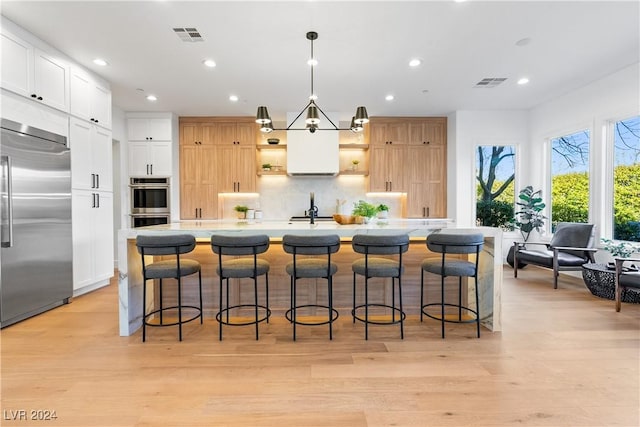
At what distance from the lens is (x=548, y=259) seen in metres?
4.63

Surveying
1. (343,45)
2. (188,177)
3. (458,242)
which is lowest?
(458,242)

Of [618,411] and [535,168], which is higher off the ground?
[535,168]

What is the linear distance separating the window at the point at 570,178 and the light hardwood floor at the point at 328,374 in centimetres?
270

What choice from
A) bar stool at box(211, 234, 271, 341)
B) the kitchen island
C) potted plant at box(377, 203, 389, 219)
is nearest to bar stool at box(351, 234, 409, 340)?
the kitchen island

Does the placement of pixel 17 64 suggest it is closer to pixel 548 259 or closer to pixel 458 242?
pixel 458 242

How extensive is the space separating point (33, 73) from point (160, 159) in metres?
2.61

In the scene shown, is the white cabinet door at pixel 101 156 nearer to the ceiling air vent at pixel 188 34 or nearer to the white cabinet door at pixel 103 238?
the white cabinet door at pixel 103 238

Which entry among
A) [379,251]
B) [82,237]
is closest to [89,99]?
[82,237]

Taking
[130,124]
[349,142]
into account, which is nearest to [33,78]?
[130,124]

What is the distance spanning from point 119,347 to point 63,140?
252 centimetres

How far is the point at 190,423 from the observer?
1718mm

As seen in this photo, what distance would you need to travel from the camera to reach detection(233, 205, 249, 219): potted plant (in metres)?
6.08

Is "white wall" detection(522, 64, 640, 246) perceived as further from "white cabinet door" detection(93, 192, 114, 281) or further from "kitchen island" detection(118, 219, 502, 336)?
"white cabinet door" detection(93, 192, 114, 281)

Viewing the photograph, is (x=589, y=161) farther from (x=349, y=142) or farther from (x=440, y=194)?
(x=349, y=142)
